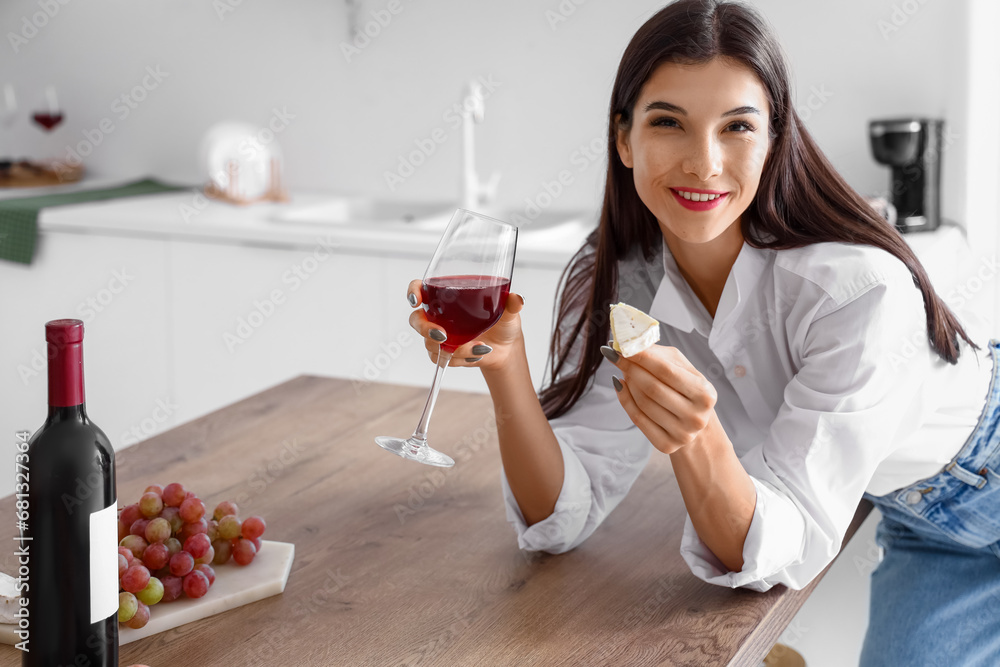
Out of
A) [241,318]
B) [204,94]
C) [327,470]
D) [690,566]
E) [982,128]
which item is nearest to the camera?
[690,566]

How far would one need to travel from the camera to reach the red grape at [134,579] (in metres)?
0.86

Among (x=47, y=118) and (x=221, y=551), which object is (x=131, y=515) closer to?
(x=221, y=551)

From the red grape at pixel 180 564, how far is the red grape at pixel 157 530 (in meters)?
0.02

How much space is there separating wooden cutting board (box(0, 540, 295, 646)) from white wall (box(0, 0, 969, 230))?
205 centimetres

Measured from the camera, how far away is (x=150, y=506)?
933mm

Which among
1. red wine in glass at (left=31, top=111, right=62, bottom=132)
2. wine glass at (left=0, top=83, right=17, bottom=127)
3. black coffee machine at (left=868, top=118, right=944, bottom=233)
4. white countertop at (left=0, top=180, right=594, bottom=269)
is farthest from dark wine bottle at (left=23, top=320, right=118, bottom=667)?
wine glass at (left=0, top=83, right=17, bottom=127)

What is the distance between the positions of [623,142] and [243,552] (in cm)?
63

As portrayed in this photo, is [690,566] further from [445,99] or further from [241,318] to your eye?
[445,99]

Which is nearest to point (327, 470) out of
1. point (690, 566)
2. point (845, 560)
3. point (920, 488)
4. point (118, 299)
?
point (690, 566)

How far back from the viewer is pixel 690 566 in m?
0.99

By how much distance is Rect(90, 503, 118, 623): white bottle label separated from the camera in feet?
2.24

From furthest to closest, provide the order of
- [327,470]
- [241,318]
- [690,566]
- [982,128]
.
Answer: [241,318], [982,128], [327,470], [690,566]

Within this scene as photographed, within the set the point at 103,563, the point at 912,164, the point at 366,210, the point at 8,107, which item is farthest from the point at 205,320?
the point at 103,563

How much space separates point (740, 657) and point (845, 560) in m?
1.07
